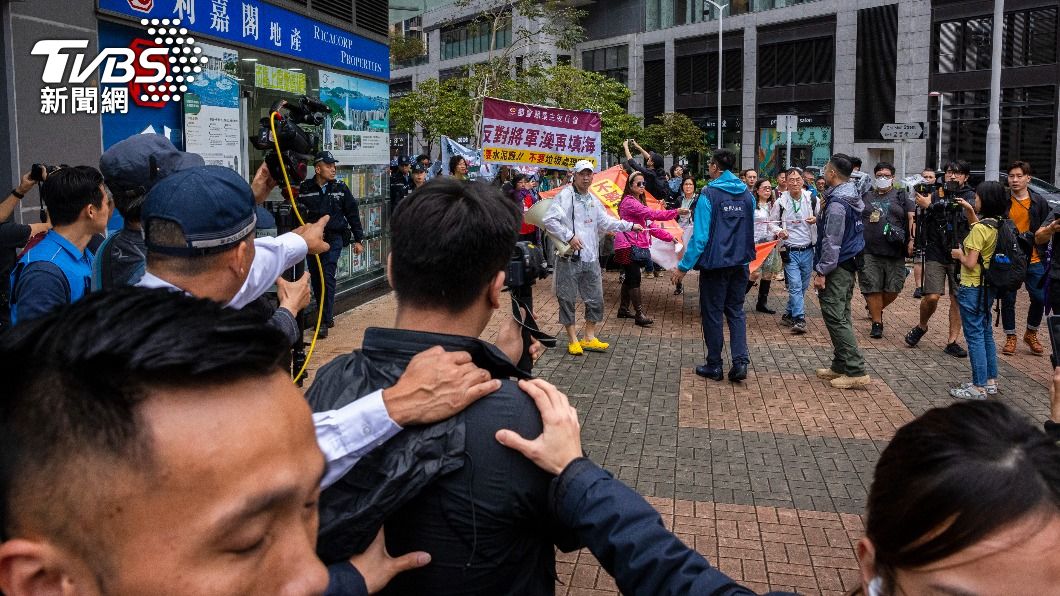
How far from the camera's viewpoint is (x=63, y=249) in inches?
150

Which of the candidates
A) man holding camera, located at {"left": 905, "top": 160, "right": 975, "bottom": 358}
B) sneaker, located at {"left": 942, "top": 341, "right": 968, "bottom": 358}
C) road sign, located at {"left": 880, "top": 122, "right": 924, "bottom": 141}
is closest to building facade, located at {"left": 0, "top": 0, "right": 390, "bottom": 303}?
man holding camera, located at {"left": 905, "top": 160, "right": 975, "bottom": 358}

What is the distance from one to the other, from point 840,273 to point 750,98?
38.2 m

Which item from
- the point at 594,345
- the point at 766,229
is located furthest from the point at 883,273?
the point at 594,345

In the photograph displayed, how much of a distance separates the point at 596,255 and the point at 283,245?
645 centimetres

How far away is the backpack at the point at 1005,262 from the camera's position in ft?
24.5

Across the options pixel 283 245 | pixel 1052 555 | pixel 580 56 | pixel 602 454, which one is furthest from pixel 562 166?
pixel 580 56

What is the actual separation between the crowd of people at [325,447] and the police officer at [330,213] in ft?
18.0

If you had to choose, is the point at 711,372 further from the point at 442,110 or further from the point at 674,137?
the point at 674,137

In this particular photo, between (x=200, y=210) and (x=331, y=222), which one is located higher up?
(x=200, y=210)

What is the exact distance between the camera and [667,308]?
12398 mm

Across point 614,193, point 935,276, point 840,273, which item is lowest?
point 935,276

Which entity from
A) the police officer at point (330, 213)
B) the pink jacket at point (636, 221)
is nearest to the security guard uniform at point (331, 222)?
the police officer at point (330, 213)

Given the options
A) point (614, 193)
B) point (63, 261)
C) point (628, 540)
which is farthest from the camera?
point (614, 193)

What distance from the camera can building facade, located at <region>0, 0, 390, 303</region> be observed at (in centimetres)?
679
